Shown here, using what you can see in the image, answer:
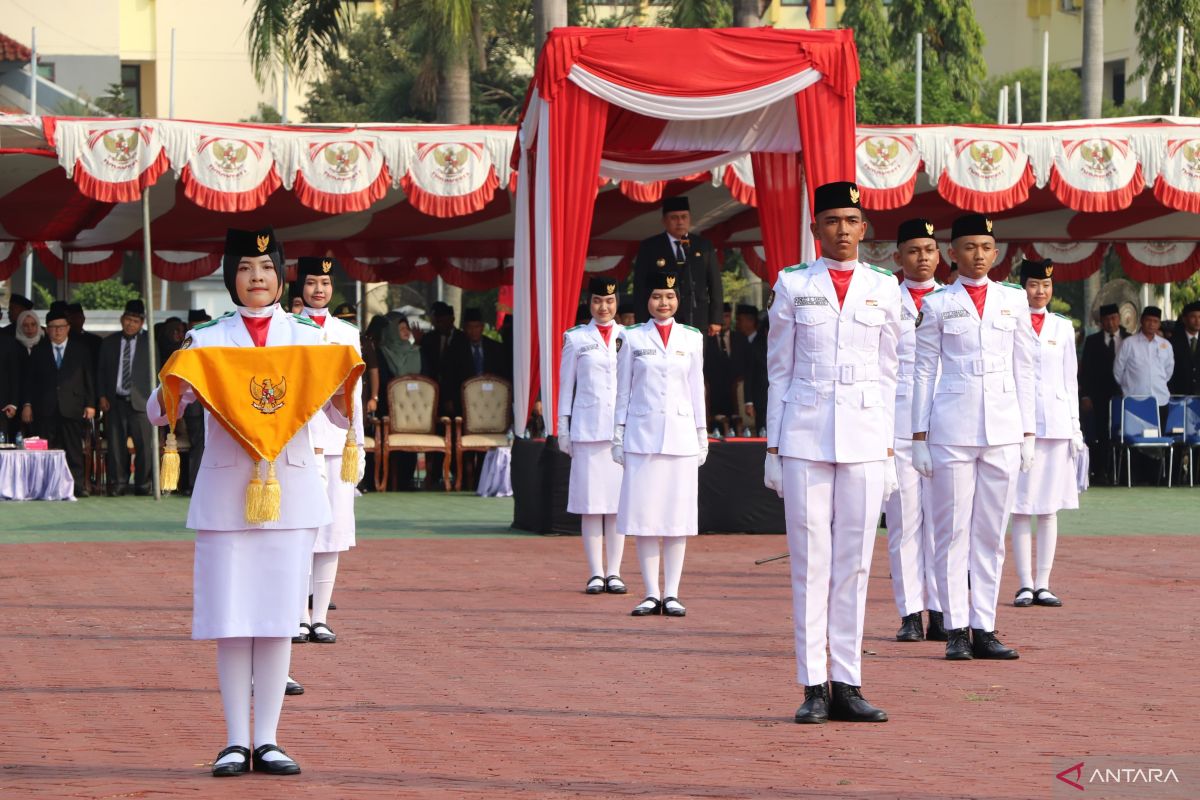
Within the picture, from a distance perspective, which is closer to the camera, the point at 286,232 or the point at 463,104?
the point at 286,232

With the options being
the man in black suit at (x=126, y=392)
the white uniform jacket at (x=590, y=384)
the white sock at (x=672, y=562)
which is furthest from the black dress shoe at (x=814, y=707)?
the man in black suit at (x=126, y=392)

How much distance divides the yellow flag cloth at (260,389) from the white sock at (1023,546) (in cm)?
571

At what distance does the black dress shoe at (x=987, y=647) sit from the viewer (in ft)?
27.9

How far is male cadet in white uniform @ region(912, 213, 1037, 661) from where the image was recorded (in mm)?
8617

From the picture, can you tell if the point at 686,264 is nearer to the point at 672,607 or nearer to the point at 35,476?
the point at 672,607

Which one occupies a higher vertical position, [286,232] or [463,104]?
[463,104]

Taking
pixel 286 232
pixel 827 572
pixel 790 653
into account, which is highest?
pixel 286 232

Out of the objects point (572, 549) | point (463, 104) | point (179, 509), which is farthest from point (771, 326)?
point (463, 104)

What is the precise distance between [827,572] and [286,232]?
15.4 meters

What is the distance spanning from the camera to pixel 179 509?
57.5 ft

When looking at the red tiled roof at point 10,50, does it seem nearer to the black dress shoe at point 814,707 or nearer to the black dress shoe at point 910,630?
the black dress shoe at point 910,630

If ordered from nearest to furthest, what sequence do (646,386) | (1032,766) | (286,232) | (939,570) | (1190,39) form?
(1032,766), (939,570), (646,386), (286,232), (1190,39)

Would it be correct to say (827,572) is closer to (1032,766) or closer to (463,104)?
(1032,766)

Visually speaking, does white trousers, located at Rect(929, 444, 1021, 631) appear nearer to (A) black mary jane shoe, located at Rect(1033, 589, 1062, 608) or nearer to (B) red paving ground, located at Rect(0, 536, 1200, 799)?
(B) red paving ground, located at Rect(0, 536, 1200, 799)
